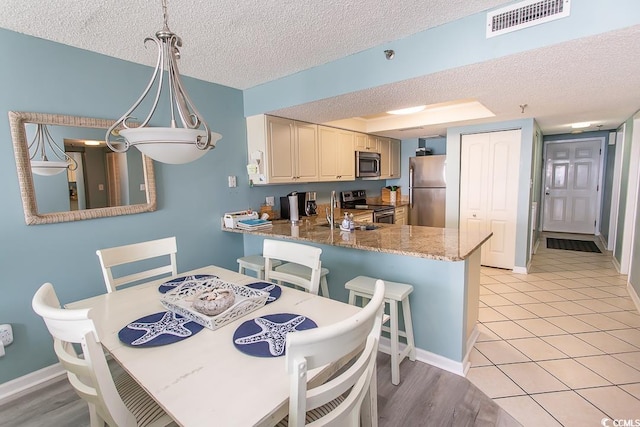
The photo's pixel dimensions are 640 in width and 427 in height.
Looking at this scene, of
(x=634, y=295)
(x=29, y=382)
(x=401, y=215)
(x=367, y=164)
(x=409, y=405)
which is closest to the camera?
(x=409, y=405)

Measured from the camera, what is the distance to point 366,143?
4855mm

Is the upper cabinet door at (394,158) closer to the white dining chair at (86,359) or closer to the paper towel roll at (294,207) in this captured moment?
the paper towel roll at (294,207)

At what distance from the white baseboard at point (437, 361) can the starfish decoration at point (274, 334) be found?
53.9 inches

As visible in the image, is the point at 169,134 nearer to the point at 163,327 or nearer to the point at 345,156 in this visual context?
the point at 163,327

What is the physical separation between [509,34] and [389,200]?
3940 millimetres

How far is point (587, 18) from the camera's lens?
5.21 feet

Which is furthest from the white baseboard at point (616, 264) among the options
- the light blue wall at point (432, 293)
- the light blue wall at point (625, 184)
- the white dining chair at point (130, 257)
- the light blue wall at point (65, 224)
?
the white dining chair at point (130, 257)

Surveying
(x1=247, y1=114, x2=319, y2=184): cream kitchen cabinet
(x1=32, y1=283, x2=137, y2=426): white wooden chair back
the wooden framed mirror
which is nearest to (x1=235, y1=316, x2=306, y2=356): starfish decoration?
(x1=32, y1=283, x2=137, y2=426): white wooden chair back

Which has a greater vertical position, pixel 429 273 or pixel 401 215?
pixel 401 215

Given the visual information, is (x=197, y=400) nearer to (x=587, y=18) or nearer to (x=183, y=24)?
(x=183, y=24)

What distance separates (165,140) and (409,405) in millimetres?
1975

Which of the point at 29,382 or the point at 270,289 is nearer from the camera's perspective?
the point at 270,289

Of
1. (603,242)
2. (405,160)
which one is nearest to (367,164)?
(405,160)

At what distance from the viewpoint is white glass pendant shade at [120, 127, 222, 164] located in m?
1.08
